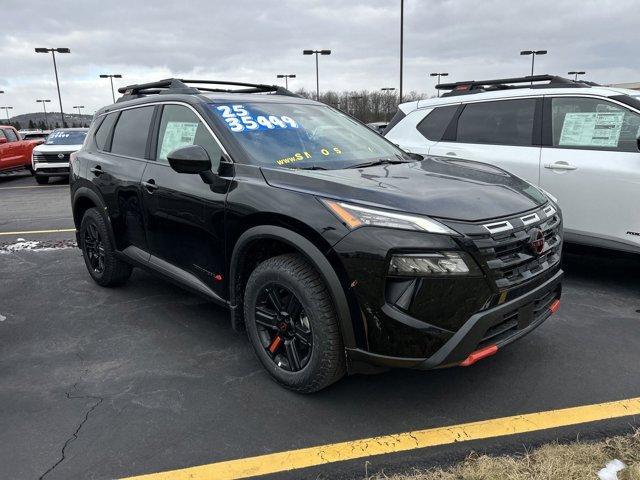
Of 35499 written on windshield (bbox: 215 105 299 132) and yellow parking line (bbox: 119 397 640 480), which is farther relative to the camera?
35499 written on windshield (bbox: 215 105 299 132)

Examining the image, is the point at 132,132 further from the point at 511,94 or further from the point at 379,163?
the point at 511,94

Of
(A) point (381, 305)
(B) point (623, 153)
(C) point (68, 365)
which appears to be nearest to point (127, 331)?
(C) point (68, 365)

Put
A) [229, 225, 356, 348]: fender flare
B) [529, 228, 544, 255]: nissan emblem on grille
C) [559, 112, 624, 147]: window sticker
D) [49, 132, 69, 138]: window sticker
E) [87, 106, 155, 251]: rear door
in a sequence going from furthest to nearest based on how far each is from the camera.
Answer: [49, 132, 69, 138]: window sticker
[559, 112, 624, 147]: window sticker
[87, 106, 155, 251]: rear door
[529, 228, 544, 255]: nissan emblem on grille
[229, 225, 356, 348]: fender flare

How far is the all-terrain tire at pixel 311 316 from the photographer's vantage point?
8.52ft

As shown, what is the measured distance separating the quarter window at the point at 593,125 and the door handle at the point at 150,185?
3538mm

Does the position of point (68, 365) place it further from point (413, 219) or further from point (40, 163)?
point (40, 163)

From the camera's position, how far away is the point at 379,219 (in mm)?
2459

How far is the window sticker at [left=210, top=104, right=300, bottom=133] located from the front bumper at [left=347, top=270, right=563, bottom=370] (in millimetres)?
1647

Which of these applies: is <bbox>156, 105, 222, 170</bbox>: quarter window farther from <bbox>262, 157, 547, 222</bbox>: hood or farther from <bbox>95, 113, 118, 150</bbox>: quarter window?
<bbox>95, 113, 118, 150</bbox>: quarter window

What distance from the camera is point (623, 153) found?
169 inches

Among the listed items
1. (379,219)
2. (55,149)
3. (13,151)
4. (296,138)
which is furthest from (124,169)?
(13,151)

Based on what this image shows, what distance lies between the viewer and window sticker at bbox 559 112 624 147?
4.40 m

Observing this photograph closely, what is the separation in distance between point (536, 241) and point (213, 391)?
2003 mm

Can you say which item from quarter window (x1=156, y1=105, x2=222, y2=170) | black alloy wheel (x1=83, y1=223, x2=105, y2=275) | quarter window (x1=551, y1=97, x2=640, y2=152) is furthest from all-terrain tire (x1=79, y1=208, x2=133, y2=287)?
quarter window (x1=551, y1=97, x2=640, y2=152)
